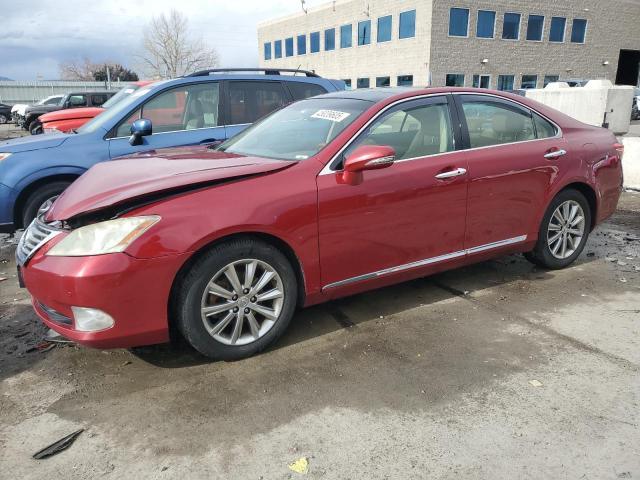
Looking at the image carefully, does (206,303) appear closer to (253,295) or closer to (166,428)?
(253,295)

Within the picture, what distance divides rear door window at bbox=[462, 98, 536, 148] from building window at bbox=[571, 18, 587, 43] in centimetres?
4089

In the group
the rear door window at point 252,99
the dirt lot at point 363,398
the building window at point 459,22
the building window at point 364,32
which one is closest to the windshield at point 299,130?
the dirt lot at point 363,398

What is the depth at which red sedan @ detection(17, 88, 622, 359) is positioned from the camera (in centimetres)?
284

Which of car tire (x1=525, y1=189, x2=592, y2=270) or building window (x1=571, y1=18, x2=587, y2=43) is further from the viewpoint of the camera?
building window (x1=571, y1=18, x2=587, y2=43)

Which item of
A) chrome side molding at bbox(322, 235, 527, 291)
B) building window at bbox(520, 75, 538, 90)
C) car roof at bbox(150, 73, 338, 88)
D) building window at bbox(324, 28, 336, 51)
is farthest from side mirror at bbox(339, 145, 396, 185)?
building window at bbox(324, 28, 336, 51)

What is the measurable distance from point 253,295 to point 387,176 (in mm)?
1240

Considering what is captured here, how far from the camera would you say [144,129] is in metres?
5.37

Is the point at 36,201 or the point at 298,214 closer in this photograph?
the point at 298,214

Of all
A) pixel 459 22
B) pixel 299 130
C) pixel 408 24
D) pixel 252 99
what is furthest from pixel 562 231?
pixel 408 24

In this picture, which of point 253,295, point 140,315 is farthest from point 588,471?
point 140,315

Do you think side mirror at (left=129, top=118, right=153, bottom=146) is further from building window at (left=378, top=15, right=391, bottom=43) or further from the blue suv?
building window at (left=378, top=15, right=391, bottom=43)

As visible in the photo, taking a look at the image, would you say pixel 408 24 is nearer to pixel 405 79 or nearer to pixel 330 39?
pixel 405 79

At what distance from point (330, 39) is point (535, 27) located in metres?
16.0

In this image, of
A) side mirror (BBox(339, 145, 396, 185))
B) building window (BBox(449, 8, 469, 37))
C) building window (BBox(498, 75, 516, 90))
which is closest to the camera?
side mirror (BBox(339, 145, 396, 185))
